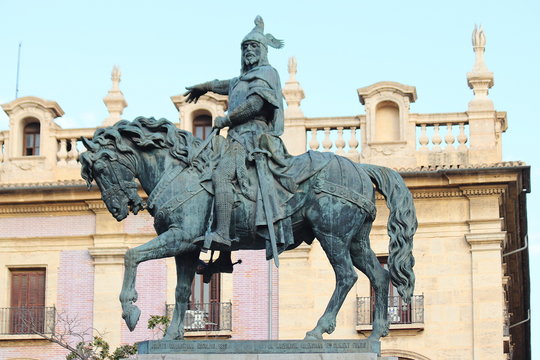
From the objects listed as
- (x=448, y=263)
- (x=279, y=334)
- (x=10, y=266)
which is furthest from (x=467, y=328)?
(x=10, y=266)

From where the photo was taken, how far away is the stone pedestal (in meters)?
13.2

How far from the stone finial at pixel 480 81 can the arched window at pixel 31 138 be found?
1083cm

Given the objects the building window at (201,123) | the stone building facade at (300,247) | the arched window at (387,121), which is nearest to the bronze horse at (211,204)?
the stone building facade at (300,247)

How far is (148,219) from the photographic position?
36.4 meters

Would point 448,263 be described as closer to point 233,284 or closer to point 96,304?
point 233,284

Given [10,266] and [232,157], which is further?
[10,266]

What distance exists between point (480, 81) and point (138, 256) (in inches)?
908

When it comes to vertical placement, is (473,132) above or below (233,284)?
above

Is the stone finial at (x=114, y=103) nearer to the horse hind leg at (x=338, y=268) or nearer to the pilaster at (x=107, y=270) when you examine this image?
the pilaster at (x=107, y=270)

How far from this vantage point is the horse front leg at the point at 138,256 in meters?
13.6

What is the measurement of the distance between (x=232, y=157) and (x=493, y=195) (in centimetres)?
2138

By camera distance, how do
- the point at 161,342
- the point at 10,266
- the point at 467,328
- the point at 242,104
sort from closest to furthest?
the point at 161,342, the point at 242,104, the point at 467,328, the point at 10,266

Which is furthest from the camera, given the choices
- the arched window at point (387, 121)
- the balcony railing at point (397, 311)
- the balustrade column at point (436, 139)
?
the arched window at point (387, 121)

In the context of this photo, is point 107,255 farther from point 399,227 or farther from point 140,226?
point 399,227
